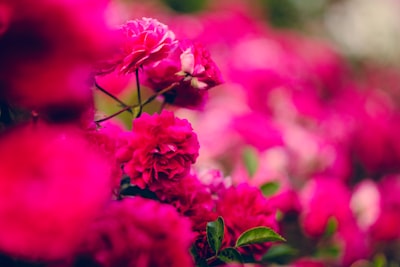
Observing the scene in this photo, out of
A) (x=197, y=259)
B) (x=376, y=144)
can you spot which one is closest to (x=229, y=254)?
(x=197, y=259)

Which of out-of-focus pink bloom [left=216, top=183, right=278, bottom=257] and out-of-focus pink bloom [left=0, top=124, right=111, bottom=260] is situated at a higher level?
out-of-focus pink bloom [left=0, top=124, right=111, bottom=260]

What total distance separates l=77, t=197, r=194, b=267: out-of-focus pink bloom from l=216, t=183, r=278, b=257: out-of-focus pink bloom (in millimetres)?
168

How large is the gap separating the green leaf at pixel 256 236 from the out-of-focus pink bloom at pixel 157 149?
99 mm

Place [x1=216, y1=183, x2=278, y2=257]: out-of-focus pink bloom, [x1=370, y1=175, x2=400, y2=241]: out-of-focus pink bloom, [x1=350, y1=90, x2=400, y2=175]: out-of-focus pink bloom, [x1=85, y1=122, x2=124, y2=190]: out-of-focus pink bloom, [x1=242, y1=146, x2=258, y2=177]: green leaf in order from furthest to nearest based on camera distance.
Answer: [x1=350, y1=90, x2=400, y2=175]: out-of-focus pink bloom < [x1=370, y1=175, x2=400, y2=241]: out-of-focus pink bloom < [x1=242, y1=146, x2=258, y2=177]: green leaf < [x1=216, y1=183, x2=278, y2=257]: out-of-focus pink bloom < [x1=85, y1=122, x2=124, y2=190]: out-of-focus pink bloom

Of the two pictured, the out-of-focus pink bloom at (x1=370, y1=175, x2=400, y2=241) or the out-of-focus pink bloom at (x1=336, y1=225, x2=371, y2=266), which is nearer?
the out-of-focus pink bloom at (x1=336, y1=225, x2=371, y2=266)

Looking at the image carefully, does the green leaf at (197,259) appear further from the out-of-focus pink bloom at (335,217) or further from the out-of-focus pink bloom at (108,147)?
the out-of-focus pink bloom at (335,217)

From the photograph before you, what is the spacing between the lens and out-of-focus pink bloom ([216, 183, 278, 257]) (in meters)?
0.80

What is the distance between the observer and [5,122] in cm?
62

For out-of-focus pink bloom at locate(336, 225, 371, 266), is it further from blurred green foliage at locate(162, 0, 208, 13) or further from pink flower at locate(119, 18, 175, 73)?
blurred green foliage at locate(162, 0, 208, 13)

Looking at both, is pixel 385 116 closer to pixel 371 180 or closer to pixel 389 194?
pixel 371 180

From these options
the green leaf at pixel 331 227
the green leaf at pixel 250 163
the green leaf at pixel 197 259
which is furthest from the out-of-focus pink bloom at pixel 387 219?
the green leaf at pixel 197 259

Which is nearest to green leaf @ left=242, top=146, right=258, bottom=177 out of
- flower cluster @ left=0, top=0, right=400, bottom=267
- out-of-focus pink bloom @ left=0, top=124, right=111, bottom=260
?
flower cluster @ left=0, top=0, right=400, bottom=267

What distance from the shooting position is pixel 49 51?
20.1 inches

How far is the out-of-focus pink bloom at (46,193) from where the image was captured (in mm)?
468
